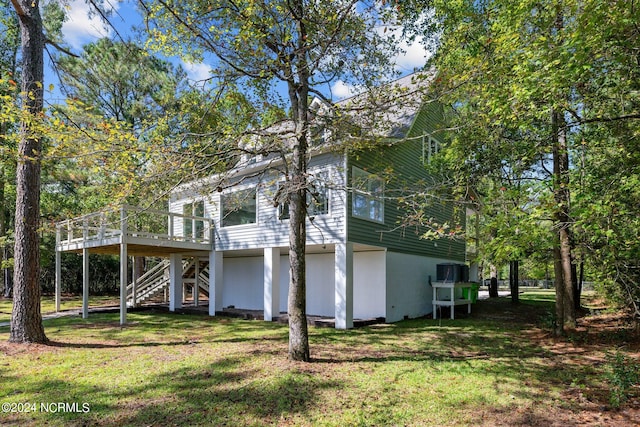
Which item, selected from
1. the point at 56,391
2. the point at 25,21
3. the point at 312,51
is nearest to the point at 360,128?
the point at 312,51

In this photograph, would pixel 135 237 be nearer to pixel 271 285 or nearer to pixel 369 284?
pixel 271 285

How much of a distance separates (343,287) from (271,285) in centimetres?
273

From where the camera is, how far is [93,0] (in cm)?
830

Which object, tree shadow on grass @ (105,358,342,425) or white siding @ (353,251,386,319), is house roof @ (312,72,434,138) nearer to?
tree shadow on grass @ (105,358,342,425)

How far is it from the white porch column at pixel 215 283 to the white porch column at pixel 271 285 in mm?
2396

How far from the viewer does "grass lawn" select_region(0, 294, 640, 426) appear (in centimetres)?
493

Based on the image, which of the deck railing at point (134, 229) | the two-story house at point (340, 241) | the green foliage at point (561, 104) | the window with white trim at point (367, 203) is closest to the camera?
the green foliage at point (561, 104)

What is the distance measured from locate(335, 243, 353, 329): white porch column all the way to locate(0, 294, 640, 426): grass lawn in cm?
78

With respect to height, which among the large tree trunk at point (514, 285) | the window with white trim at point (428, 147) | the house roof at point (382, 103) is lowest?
the large tree trunk at point (514, 285)

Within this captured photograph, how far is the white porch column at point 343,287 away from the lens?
428 inches

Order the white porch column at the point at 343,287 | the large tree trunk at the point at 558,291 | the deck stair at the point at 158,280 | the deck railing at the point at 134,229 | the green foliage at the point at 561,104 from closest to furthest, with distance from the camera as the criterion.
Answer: the green foliage at the point at 561,104, the large tree trunk at the point at 558,291, the deck railing at the point at 134,229, the white porch column at the point at 343,287, the deck stair at the point at 158,280

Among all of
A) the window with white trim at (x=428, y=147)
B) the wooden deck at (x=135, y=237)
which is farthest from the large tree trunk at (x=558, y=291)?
the wooden deck at (x=135, y=237)

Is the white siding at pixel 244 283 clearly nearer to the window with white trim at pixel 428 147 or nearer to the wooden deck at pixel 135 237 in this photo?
the wooden deck at pixel 135 237

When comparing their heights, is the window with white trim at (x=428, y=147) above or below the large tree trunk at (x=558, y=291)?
above
